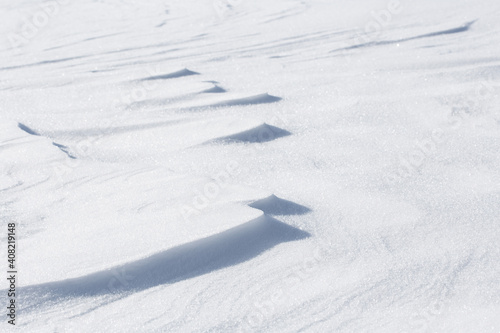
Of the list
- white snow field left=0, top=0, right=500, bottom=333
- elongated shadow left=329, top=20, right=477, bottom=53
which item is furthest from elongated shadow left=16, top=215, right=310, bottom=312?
elongated shadow left=329, top=20, right=477, bottom=53

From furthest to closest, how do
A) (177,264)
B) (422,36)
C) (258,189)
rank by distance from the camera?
(422,36) < (258,189) < (177,264)

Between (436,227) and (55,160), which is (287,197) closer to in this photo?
(436,227)

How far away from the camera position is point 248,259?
1210 millimetres

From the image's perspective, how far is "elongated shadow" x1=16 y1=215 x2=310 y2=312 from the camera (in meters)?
1.09

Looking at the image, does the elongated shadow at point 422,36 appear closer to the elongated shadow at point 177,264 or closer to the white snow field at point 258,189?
the white snow field at point 258,189

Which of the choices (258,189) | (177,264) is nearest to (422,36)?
(258,189)

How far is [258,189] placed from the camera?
146cm

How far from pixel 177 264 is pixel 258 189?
362mm

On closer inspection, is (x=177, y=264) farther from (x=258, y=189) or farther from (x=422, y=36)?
(x=422, y=36)

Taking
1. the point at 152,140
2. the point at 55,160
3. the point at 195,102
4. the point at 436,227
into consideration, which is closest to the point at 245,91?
the point at 195,102

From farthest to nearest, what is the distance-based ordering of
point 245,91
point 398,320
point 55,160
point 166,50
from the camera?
1. point 166,50
2. point 245,91
3. point 55,160
4. point 398,320

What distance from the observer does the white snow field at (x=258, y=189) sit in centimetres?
108

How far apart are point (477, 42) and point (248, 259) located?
2.32m

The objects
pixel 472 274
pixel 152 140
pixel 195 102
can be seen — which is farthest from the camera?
pixel 195 102
